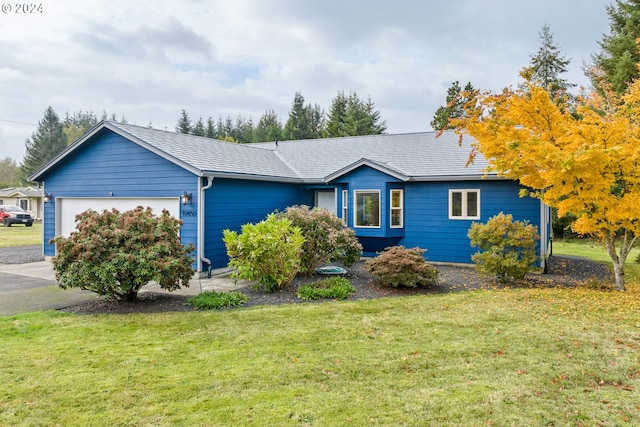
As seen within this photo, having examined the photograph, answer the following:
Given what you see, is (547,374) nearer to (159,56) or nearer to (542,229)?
(542,229)

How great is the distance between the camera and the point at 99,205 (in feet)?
42.3

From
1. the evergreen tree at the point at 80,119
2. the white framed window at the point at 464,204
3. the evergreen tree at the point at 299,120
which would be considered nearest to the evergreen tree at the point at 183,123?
the evergreen tree at the point at 299,120

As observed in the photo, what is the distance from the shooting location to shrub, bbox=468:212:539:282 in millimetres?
9688

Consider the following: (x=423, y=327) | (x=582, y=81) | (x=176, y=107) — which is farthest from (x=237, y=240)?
(x=176, y=107)

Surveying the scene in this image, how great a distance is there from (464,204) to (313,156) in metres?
6.89

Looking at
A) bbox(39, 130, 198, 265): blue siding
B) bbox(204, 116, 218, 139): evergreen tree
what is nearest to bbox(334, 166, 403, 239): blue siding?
bbox(39, 130, 198, 265): blue siding

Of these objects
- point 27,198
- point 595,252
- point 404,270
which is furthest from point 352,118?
point 404,270

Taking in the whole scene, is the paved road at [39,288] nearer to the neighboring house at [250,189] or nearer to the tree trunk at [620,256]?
the neighboring house at [250,189]

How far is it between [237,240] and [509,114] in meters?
6.63

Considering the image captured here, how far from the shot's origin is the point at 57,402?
12.7 ft

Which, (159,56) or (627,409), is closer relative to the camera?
(627,409)

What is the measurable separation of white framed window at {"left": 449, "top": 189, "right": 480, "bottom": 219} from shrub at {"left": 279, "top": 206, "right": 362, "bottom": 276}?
390cm

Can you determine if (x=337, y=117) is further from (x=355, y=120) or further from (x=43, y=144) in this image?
(x=43, y=144)

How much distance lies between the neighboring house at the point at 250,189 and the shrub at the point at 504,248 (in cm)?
189
